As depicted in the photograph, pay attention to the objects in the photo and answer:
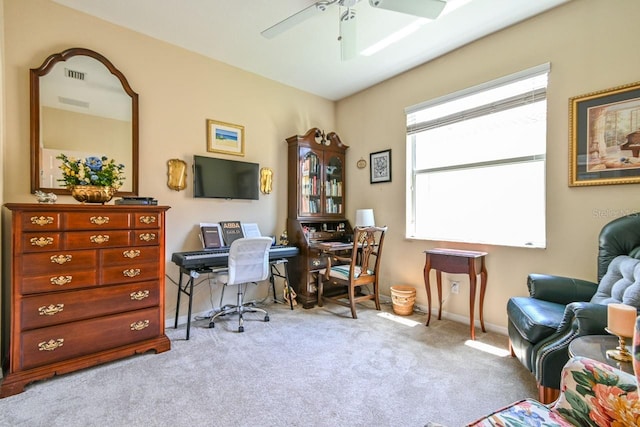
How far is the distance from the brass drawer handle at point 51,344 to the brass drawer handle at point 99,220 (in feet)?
2.69

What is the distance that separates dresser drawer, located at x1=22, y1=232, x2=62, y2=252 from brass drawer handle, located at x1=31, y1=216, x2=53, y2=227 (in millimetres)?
69

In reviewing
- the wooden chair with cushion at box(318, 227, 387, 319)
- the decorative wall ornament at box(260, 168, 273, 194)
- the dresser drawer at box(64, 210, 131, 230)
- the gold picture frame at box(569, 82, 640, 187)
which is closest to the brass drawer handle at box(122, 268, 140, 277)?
the dresser drawer at box(64, 210, 131, 230)

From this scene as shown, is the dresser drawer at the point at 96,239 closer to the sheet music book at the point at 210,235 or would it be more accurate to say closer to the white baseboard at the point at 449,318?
the sheet music book at the point at 210,235

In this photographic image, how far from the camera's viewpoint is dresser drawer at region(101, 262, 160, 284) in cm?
215

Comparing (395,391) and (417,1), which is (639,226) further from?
(417,1)

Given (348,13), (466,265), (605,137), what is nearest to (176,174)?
(348,13)

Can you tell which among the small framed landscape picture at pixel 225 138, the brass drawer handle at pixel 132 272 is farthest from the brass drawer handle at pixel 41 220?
the small framed landscape picture at pixel 225 138

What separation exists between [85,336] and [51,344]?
0.18 meters

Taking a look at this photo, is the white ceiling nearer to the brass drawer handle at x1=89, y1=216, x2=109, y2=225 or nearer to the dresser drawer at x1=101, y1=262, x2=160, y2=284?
the brass drawer handle at x1=89, y1=216, x2=109, y2=225

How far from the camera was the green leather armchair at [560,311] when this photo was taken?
150 cm

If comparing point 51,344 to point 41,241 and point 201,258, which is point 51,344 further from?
point 201,258

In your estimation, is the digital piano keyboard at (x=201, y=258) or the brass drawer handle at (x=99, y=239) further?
the digital piano keyboard at (x=201, y=258)

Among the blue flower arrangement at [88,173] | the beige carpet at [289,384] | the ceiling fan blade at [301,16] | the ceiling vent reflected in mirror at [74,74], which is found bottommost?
the beige carpet at [289,384]

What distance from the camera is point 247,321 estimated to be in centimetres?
299
